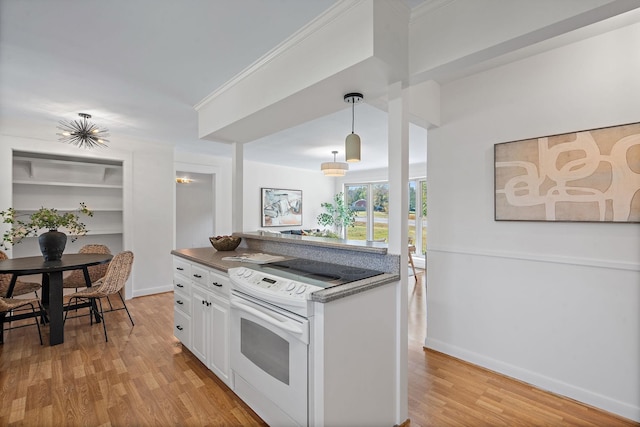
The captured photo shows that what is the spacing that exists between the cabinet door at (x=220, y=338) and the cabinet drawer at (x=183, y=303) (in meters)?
0.47

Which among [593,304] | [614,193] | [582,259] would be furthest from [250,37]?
[593,304]

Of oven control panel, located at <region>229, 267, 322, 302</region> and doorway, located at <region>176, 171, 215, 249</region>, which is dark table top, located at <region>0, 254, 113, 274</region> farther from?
doorway, located at <region>176, 171, 215, 249</region>

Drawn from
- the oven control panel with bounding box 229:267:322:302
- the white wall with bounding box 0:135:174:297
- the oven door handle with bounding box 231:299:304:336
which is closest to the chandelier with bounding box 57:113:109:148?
the white wall with bounding box 0:135:174:297

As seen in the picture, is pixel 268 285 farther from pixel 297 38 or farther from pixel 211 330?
pixel 297 38

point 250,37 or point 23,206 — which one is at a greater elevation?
point 250,37

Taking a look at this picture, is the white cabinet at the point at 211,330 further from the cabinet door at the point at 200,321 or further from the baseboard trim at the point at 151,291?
the baseboard trim at the point at 151,291

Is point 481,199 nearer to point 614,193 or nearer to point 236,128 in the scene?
point 614,193

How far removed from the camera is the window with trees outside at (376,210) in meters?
7.14

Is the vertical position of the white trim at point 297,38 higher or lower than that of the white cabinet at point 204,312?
higher

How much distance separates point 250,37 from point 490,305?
268 cm

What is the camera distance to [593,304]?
2010 millimetres

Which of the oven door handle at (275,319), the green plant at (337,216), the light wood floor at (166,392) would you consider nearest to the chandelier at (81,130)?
the light wood floor at (166,392)

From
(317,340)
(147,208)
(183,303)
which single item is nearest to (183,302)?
(183,303)

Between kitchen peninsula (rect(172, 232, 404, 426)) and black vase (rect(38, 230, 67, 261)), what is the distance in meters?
1.99
